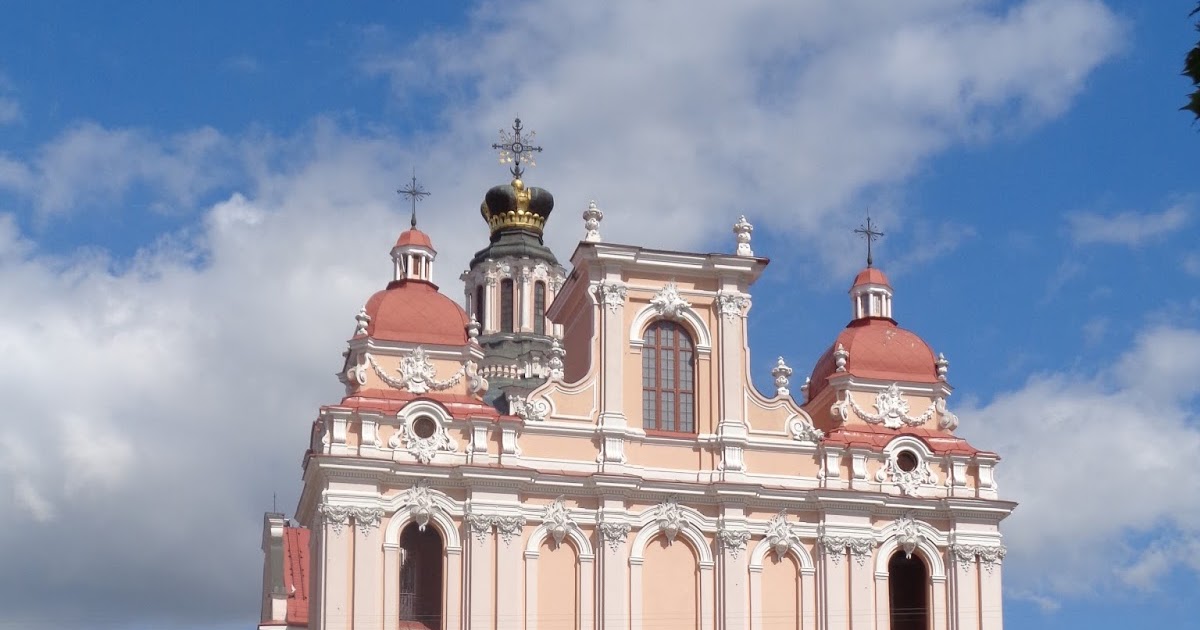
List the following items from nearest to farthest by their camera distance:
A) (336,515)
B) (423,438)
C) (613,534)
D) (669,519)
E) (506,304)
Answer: (336,515)
(423,438)
(613,534)
(669,519)
(506,304)

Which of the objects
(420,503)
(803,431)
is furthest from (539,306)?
(420,503)

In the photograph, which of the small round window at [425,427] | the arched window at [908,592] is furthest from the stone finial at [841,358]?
the small round window at [425,427]

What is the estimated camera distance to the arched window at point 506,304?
7206 centimetres

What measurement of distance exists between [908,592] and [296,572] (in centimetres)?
1696

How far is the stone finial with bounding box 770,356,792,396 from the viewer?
49594 millimetres

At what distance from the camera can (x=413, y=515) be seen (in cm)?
4588

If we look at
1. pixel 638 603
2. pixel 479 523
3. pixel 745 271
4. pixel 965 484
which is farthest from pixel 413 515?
pixel 965 484

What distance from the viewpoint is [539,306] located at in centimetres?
7219

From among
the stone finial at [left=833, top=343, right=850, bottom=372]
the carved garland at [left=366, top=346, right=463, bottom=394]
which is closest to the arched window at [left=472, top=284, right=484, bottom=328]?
the stone finial at [left=833, top=343, right=850, bottom=372]

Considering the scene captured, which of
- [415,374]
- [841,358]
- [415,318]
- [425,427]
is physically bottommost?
[425,427]

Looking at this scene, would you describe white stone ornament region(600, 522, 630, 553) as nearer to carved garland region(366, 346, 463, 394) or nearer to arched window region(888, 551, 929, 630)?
carved garland region(366, 346, 463, 394)

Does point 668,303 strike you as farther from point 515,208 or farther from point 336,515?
point 515,208

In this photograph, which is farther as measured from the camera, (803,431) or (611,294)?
(803,431)

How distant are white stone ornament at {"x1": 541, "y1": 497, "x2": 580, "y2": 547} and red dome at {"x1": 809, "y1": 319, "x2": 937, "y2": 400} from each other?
899 cm
